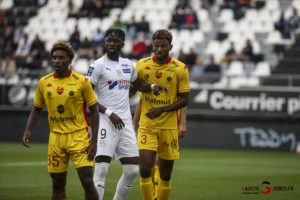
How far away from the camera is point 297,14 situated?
25078 mm

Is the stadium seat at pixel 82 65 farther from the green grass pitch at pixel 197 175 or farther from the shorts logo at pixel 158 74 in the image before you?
the shorts logo at pixel 158 74

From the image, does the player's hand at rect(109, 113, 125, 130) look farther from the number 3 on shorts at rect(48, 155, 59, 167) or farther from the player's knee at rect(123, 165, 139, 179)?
the number 3 on shorts at rect(48, 155, 59, 167)

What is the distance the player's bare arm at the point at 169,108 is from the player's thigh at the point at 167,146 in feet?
0.97

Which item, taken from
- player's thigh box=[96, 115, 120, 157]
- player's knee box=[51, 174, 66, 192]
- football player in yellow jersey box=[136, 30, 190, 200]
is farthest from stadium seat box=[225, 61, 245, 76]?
player's knee box=[51, 174, 66, 192]

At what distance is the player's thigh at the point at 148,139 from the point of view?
27.8ft

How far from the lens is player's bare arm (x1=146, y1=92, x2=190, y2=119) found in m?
8.48

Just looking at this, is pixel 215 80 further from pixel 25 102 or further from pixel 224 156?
pixel 25 102

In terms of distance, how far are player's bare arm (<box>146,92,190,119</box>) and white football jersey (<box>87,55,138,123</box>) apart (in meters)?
0.36

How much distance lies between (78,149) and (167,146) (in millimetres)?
1764

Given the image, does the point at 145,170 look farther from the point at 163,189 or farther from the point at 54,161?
the point at 54,161

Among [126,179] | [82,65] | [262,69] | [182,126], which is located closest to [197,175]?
[182,126]

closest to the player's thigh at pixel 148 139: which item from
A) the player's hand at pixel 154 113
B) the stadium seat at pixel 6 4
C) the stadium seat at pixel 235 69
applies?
the player's hand at pixel 154 113

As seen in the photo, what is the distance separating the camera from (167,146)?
28.2 ft

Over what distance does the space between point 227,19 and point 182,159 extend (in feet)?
34.9
